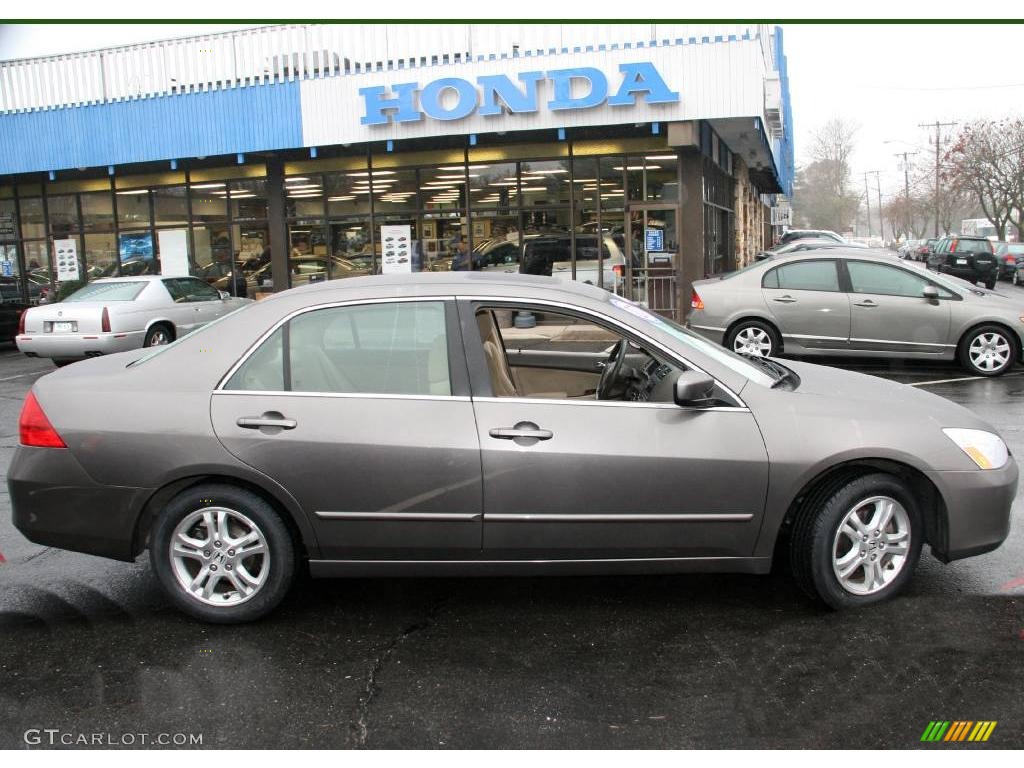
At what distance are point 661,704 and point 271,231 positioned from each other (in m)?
17.5

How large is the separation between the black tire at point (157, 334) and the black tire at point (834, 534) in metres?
12.1

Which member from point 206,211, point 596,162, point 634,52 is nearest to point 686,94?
point 634,52

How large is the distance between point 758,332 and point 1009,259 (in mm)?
29330

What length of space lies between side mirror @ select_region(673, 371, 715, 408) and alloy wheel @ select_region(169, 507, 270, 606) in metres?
1.96

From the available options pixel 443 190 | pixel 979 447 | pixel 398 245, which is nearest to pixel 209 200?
pixel 398 245

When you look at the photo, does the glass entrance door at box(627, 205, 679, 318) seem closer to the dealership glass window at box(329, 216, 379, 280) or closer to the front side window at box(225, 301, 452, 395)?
the dealership glass window at box(329, 216, 379, 280)

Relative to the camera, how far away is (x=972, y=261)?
1278 inches

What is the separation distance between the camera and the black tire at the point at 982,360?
1114 centimetres

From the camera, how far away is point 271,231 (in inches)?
766

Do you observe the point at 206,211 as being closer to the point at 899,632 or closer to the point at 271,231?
the point at 271,231

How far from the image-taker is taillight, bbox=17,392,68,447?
4.20m

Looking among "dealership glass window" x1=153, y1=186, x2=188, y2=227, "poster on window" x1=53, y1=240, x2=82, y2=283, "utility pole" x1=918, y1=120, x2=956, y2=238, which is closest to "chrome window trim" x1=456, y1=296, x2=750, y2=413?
"dealership glass window" x1=153, y1=186, x2=188, y2=227

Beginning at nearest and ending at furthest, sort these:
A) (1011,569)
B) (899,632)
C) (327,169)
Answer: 1. (899,632)
2. (1011,569)
3. (327,169)

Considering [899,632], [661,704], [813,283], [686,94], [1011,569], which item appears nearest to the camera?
[661,704]
